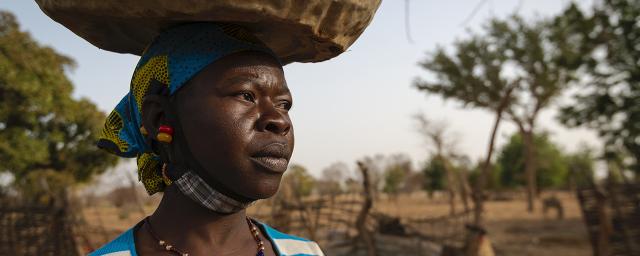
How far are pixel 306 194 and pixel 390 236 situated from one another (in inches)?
78.9

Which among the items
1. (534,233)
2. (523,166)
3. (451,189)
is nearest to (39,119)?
(451,189)

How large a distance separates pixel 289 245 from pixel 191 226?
37cm

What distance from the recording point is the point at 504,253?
1316 centimetres

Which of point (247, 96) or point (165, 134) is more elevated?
point (247, 96)

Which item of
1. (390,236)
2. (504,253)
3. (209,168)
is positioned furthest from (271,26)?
(504,253)

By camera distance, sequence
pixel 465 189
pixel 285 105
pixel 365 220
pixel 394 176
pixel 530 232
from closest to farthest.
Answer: pixel 285 105
pixel 365 220
pixel 465 189
pixel 530 232
pixel 394 176

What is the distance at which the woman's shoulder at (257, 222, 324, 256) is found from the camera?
1.65 metres

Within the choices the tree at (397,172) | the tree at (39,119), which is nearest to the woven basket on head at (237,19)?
the tree at (39,119)

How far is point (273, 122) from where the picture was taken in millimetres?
1356

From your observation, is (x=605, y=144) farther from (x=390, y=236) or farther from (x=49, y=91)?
(x=49, y=91)

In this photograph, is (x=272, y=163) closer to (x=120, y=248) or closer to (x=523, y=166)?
(x=120, y=248)

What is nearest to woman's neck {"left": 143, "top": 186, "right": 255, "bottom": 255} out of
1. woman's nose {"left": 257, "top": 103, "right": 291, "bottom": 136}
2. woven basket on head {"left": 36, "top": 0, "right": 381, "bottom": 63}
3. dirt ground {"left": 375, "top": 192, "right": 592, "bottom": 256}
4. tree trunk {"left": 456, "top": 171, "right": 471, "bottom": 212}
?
woman's nose {"left": 257, "top": 103, "right": 291, "bottom": 136}

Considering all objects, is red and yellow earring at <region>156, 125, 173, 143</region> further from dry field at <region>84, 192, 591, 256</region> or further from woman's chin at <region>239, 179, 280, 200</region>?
dry field at <region>84, 192, 591, 256</region>

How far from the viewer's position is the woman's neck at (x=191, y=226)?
1.45 metres
